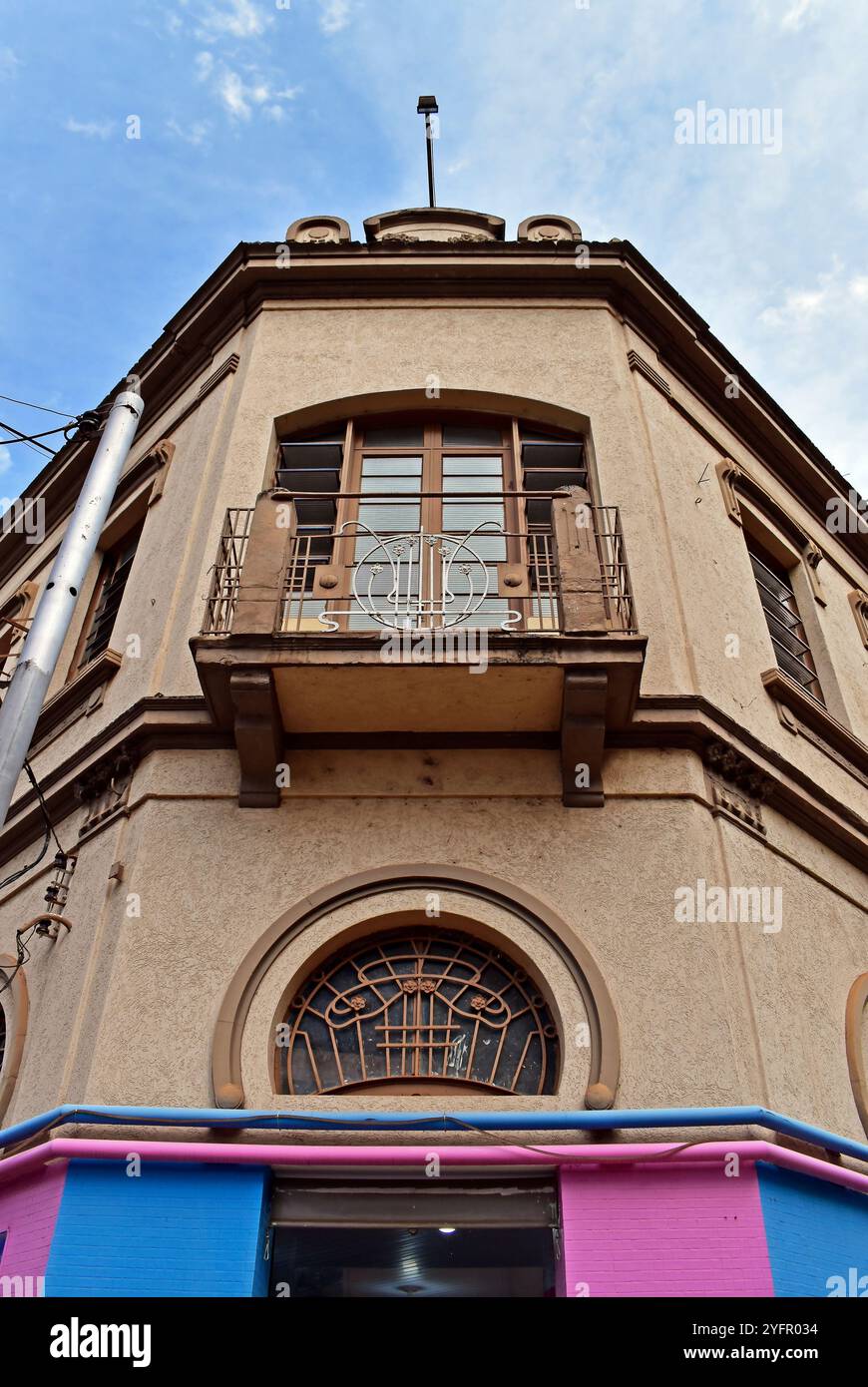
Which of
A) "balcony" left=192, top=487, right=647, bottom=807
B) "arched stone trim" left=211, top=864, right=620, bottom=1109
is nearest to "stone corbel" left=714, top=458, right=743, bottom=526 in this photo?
"balcony" left=192, top=487, right=647, bottom=807

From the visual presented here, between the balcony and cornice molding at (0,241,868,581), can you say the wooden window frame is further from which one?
the balcony

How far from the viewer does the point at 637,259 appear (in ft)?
33.0

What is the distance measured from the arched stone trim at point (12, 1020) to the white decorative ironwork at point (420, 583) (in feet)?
9.92

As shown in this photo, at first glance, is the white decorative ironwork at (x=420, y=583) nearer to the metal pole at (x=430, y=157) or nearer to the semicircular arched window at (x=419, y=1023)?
the semicircular arched window at (x=419, y=1023)

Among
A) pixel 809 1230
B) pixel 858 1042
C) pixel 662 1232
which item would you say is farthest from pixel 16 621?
pixel 809 1230

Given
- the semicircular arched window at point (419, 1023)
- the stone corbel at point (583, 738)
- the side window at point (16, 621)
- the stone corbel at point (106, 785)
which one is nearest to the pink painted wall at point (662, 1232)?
the semicircular arched window at point (419, 1023)

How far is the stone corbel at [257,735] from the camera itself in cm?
628

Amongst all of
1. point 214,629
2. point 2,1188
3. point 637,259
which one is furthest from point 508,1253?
point 637,259

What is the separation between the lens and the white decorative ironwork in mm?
6836

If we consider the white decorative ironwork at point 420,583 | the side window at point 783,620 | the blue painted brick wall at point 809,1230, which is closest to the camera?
the blue painted brick wall at point 809,1230

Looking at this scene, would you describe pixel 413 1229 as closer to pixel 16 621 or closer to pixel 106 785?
pixel 106 785

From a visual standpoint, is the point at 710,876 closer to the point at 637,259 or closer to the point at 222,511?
the point at 222,511

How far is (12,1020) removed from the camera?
6.57 meters
